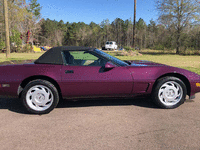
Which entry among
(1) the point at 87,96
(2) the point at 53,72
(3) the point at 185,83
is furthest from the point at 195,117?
(2) the point at 53,72

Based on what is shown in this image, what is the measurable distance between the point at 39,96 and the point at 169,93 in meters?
2.59

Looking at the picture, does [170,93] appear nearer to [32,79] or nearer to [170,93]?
[170,93]

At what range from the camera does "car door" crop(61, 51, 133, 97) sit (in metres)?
3.39

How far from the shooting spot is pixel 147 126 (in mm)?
2852

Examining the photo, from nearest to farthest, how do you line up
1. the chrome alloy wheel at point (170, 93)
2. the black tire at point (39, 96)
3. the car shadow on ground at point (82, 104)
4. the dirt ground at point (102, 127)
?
1. the dirt ground at point (102, 127)
2. the black tire at point (39, 96)
3. the chrome alloy wheel at point (170, 93)
4. the car shadow on ground at point (82, 104)

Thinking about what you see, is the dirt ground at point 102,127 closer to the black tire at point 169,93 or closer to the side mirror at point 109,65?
the black tire at point 169,93

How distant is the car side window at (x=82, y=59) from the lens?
354 cm

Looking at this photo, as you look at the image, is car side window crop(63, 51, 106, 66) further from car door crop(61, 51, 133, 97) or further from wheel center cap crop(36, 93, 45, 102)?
wheel center cap crop(36, 93, 45, 102)

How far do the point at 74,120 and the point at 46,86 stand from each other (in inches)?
33.5

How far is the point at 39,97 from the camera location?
338cm

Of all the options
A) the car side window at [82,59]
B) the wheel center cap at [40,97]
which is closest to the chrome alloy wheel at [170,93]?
the car side window at [82,59]

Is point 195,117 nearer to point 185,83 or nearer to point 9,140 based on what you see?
point 185,83

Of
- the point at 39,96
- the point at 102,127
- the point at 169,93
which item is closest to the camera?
the point at 102,127

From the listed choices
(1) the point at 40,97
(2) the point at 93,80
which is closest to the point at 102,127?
(2) the point at 93,80
